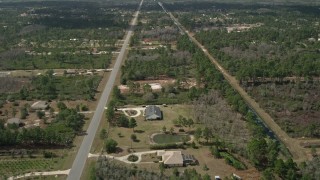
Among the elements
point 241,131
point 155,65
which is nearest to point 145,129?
point 241,131

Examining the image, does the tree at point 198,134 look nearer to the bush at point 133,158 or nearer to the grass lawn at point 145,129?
the grass lawn at point 145,129

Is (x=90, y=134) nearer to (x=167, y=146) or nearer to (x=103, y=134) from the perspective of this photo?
(x=103, y=134)

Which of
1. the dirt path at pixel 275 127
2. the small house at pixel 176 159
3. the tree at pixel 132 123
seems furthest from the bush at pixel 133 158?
the dirt path at pixel 275 127

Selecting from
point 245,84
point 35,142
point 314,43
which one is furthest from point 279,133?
point 314,43

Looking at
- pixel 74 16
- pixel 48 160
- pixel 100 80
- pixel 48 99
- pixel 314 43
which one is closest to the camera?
pixel 48 160

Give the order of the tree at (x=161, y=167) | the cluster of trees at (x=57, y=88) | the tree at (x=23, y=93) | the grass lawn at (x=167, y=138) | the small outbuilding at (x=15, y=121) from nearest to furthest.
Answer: the tree at (x=161, y=167) < the grass lawn at (x=167, y=138) < the small outbuilding at (x=15, y=121) < the tree at (x=23, y=93) < the cluster of trees at (x=57, y=88)

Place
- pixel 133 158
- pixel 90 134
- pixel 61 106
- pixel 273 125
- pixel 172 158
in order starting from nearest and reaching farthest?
pixel 172 158 → pixel 133 158 → pixel 90 134 → pixel 273 125 → pixel 61 106

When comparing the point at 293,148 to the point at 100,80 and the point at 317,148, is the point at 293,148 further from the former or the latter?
the point at 100,80

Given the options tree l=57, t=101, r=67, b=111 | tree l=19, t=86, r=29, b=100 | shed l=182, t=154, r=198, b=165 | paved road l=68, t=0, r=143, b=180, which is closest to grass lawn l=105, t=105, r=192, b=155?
paved road l=68, t=0, r=143, b=180
